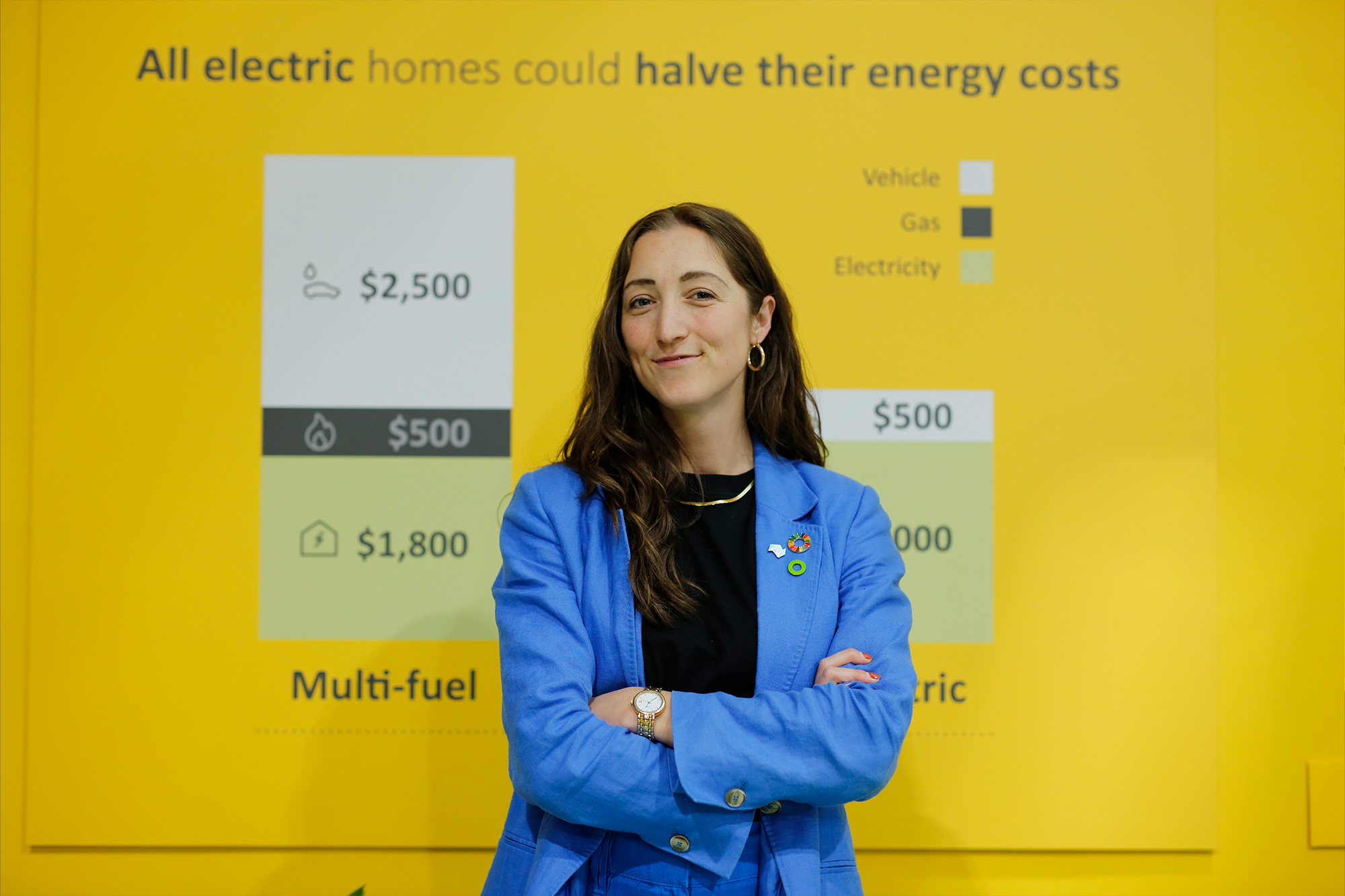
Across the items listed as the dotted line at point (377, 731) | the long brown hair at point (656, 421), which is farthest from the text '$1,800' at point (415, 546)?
the long brown hair at point (656, 421)

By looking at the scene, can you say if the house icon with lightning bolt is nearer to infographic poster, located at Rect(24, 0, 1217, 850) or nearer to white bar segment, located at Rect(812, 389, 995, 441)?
infographic poster, located at Rect(24, 0, 1217, 850)

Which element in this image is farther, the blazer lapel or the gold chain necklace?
the gold chain necklace

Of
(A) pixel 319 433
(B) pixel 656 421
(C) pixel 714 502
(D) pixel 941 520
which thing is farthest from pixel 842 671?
(A) pixel 319 433

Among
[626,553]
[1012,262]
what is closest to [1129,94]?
[1012,262]

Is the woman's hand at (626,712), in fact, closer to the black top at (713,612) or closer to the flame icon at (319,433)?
the black top at (713,612)

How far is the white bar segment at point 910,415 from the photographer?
2543 millimetres

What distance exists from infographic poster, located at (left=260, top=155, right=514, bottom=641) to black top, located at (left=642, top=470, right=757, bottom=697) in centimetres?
101

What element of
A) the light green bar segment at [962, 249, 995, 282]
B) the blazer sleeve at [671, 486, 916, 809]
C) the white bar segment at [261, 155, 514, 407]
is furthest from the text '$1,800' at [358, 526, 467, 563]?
the light green bar segment at [962, 249, 995, 282]

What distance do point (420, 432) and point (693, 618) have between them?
4.05 feet

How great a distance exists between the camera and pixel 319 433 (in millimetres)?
2521

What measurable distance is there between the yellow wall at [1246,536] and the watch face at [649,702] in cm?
135

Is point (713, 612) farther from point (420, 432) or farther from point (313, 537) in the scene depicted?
point (313, 537)

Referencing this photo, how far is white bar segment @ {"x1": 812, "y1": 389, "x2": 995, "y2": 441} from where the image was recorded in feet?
8.34

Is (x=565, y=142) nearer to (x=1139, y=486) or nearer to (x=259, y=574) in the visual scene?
(x=259, y=574)
